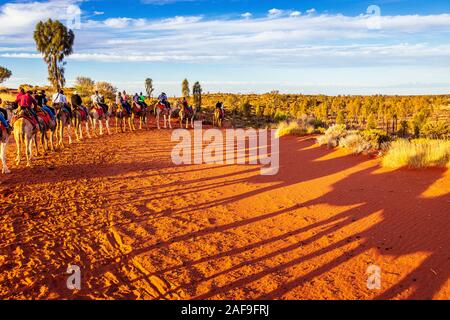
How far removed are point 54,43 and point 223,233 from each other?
46.6 metres

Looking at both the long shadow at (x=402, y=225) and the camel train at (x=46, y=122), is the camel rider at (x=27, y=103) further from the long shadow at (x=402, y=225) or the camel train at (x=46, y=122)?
the long shadow at (x=402, y=225)

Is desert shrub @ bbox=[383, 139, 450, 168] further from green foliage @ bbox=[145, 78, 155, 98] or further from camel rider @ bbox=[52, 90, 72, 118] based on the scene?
green foliage @ bbox=[145, 78, 155, 98]

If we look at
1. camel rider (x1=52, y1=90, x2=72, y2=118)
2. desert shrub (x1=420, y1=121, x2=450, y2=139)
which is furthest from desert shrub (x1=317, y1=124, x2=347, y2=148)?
desert shrub (x1=420, y1=121, x2=450, y2=139)

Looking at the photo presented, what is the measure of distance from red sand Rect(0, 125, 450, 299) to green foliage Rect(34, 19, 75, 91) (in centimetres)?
3877

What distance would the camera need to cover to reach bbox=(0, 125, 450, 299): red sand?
19.8 ft

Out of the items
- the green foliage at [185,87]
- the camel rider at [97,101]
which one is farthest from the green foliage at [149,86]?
the camel rider at [97,101]

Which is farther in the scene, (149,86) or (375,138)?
(149,86)

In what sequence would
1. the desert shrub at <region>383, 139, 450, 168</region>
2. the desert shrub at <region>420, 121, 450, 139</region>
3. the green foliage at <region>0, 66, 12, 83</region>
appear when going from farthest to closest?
the green foliage at <region>0, 66, 12, 83</region>
the desert shrub at <region>420, 121, 450, 139</region>
the desert shrub at <region>383, 139, 450, 168</region>

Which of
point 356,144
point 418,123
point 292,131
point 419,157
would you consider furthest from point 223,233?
point 418,123

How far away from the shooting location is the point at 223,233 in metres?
8.28

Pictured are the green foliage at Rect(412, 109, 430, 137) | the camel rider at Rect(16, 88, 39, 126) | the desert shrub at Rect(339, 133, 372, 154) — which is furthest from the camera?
the green foliage at Rect(412, 109, 430, 137)

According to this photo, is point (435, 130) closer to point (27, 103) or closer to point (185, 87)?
point (185, 87)
